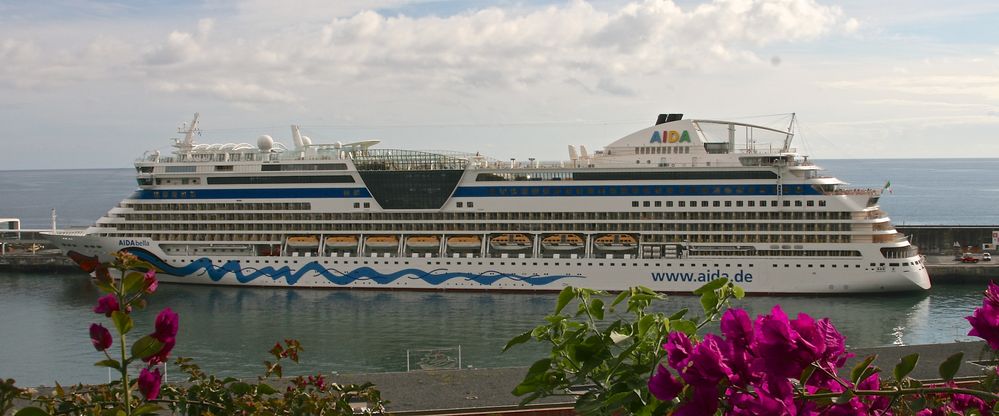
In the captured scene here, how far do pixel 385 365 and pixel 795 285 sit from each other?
1581 cm

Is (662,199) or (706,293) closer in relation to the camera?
(706,293)

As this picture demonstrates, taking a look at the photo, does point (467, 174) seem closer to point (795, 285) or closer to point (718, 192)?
point (718, 192)

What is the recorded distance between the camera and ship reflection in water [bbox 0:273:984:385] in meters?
23.2

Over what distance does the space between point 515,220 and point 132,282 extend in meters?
30.8

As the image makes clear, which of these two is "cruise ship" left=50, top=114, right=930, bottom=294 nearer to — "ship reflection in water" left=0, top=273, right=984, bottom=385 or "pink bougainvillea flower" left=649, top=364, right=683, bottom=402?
"ship reflection in water" left=0, top=273, right=984, bottom=385

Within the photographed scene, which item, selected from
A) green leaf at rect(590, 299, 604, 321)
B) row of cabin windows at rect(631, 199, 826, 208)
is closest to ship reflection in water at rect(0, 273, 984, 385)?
row of cabin windows at rect(631, 199, 826, 208)

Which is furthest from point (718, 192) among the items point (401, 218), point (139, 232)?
point (139, 232)

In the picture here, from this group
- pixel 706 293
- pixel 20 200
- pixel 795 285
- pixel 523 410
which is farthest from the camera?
pixel 20 200

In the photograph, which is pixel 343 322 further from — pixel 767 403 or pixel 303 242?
pixel 767 403

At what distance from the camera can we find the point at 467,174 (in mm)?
34781

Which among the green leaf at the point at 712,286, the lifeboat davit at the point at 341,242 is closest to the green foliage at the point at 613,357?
the green leaf at the point at 712,286

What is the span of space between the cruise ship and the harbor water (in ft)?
2.84

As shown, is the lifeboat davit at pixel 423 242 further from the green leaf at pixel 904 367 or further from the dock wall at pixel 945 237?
the green leaf at pixel 904 367

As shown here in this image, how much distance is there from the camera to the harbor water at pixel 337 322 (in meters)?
23.2
